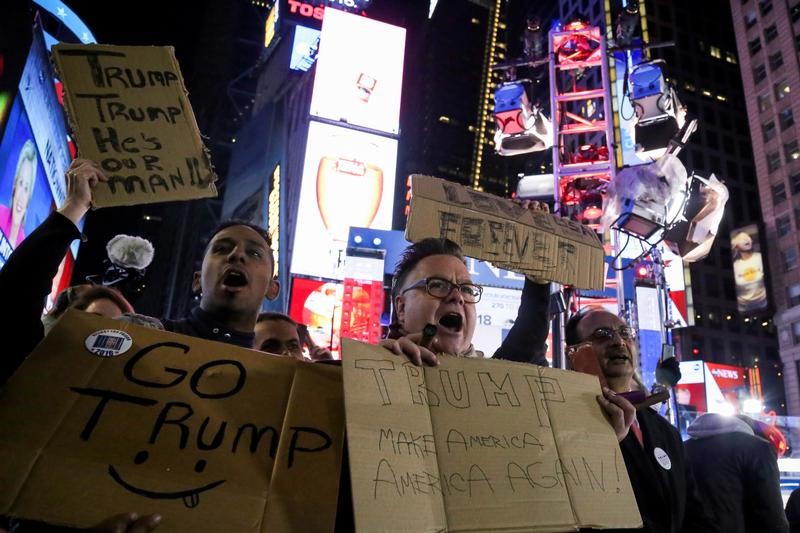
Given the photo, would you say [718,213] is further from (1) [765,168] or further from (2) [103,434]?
(1) [765,168]

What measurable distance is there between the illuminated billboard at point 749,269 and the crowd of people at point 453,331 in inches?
1549

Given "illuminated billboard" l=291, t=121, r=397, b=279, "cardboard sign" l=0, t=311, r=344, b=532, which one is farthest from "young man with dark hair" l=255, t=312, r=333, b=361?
"illuminated billboard" l=291, t=121, r=397, b=279

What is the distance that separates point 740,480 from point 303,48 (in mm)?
30919

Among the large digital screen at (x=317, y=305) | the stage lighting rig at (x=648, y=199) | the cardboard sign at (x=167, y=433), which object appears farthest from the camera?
the large digital screen at (x=317, y=305)

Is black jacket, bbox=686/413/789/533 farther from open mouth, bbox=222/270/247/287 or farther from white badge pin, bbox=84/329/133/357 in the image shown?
white badge pin, bbox=84/329/133/357

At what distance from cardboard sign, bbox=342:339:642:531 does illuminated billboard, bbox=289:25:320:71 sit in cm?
3024

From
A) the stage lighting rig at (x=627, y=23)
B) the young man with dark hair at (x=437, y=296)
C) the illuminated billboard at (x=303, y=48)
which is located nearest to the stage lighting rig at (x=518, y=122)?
the stage lighting rig at (x=627, y=23)

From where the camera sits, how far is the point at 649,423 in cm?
261

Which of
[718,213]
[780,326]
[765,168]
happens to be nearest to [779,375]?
[780,326]

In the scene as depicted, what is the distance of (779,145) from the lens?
5041 cm

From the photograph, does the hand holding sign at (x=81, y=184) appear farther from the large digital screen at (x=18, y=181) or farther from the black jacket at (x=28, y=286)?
the large digital screen at (x=18, y=181)

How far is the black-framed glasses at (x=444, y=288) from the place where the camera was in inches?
97.7

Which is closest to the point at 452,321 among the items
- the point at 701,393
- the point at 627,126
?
the point at 627,126

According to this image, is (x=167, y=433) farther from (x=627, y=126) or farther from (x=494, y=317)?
(x=494, y=317)
